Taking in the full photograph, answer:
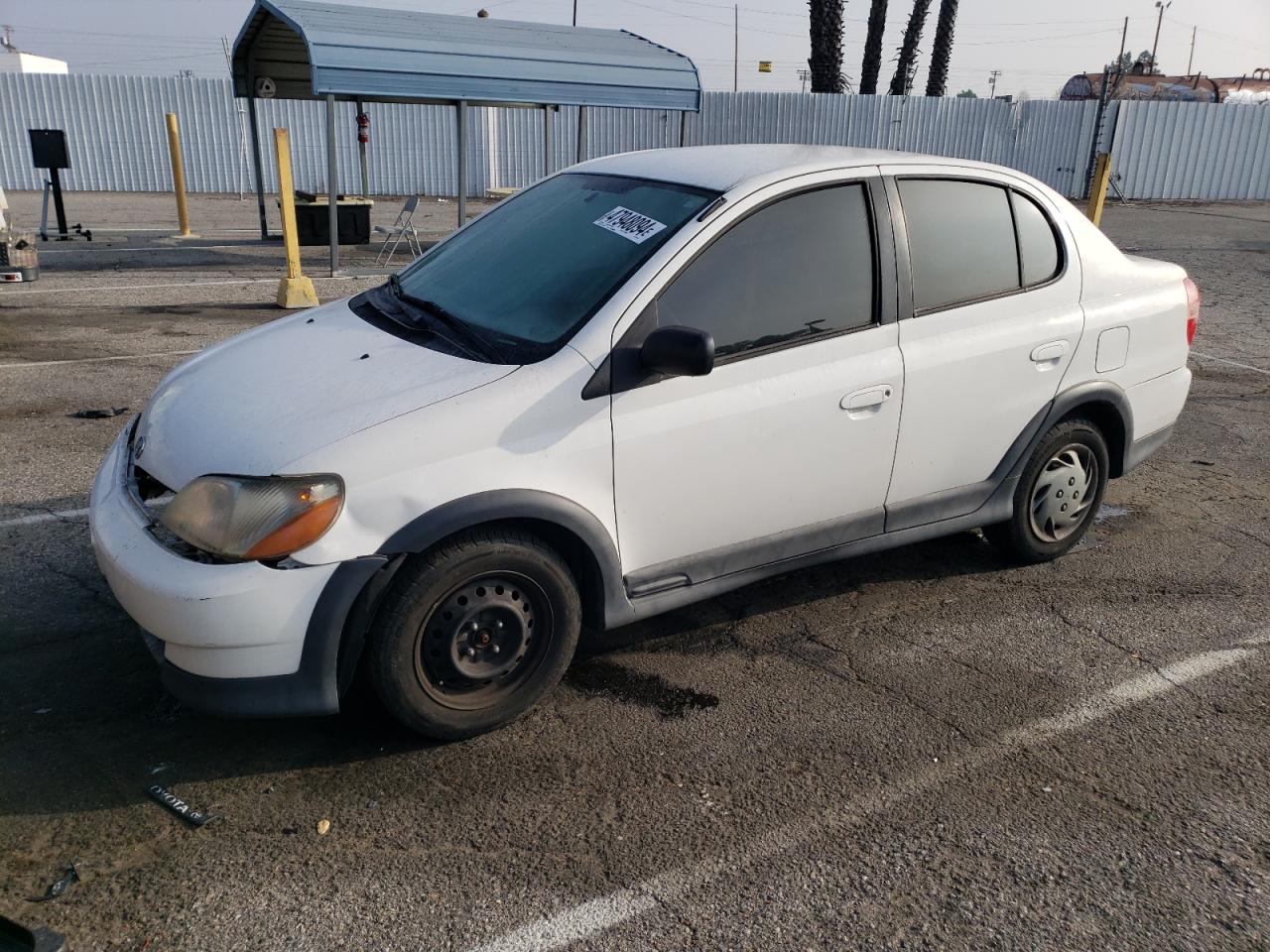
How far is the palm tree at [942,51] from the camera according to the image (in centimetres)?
3045

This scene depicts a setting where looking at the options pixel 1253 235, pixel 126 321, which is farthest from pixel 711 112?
pixel 126 321

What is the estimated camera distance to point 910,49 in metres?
30.4

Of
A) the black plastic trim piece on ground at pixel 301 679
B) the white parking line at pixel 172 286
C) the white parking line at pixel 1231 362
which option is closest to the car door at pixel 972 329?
the black plastic trim piece on ground at pixel 301 679

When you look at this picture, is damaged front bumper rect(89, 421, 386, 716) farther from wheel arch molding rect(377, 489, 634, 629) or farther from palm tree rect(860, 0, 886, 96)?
palm tree rect(860, 0, 886, 96)

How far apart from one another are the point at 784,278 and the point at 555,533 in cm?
126

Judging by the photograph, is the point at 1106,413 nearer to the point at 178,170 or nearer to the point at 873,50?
the point at 178,170

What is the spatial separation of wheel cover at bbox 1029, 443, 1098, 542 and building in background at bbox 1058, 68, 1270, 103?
26.5 metres

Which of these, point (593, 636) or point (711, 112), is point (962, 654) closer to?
point (593, 636)

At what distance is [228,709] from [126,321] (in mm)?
8315

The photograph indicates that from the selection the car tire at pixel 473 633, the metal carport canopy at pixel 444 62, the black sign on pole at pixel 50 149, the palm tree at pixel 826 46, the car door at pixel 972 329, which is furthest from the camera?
the palm tree at pixel 826 46

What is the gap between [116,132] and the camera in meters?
25.4

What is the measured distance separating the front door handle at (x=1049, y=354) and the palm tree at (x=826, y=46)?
1010 inches

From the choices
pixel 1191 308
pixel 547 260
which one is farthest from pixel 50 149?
pixel 1191 308

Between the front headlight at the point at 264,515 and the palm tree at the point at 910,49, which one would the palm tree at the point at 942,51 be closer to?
the palm tree at the point at 910,49
